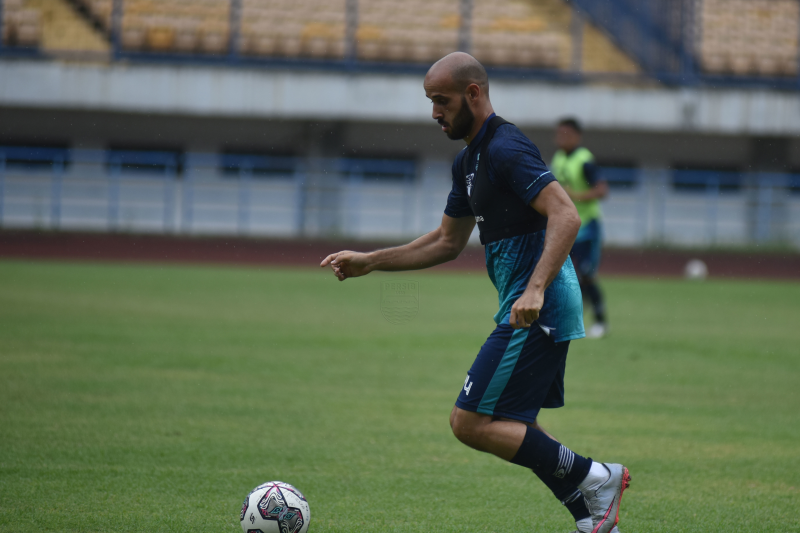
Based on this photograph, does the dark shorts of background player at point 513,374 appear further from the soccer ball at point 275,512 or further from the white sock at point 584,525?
the soccer ball at point 275,512

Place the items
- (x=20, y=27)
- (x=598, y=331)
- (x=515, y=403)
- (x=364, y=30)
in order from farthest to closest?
(x=364, y=30), (x=20, y=27), (x=598, y=331), (x=515, y=403)

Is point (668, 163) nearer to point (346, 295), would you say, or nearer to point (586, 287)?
point (346, 295)

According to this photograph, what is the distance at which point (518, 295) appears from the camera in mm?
3688

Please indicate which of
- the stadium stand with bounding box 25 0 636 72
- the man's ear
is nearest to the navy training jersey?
the man's ear

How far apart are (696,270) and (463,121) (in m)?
19.1

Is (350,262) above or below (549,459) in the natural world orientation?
above

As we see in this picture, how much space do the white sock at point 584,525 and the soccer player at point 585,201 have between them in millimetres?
6952

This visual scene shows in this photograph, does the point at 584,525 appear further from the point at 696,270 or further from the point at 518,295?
the point at 696,270

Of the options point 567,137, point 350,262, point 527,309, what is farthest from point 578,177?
point 527,309

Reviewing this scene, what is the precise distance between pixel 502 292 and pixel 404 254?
63 cm

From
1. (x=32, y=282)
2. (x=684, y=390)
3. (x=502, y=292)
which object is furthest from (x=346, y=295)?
(x=502, y=292)

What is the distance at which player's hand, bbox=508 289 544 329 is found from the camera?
3359mm

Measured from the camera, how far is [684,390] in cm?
764

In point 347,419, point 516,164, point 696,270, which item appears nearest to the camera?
point 516,164
